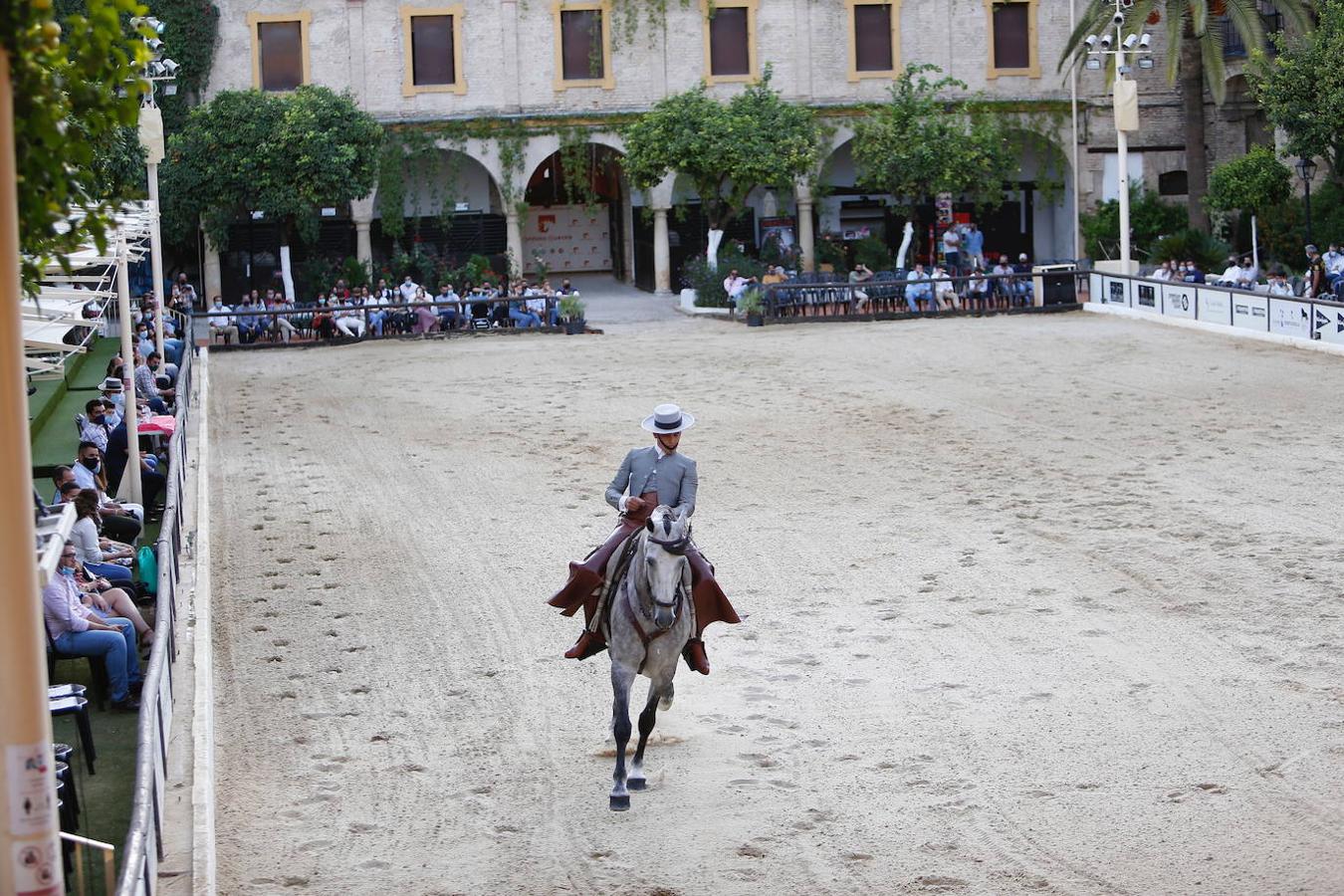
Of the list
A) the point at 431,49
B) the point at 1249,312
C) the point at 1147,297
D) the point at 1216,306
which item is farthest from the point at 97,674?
the point at 431,49

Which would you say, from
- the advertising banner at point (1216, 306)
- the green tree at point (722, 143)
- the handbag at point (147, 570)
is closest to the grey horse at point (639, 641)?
the handbag at point (147, 570)

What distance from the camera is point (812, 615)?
1415cm

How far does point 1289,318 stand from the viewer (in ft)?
96.9

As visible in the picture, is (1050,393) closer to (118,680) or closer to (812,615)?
(812,615)

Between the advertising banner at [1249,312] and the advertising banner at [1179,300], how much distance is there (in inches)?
55.9

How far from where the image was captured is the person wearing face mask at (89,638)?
1150 cm

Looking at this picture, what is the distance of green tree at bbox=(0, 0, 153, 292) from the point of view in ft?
19.7

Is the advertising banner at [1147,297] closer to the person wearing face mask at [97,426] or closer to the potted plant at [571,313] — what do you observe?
the potted plant at [571,313]

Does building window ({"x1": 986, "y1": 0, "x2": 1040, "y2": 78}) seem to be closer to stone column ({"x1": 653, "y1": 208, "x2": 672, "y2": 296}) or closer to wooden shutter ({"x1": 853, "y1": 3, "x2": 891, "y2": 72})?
wooden shutter ({"x1": 853, "y1": 3, "x2": 891, "y2": 72})

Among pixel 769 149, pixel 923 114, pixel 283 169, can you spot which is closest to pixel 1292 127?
pixel 923 114

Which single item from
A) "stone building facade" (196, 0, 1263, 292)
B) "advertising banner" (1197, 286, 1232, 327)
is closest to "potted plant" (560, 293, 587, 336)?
"stone building facade" (196, 0, 1263, 292)

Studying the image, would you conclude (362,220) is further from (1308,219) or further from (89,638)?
(89,638)

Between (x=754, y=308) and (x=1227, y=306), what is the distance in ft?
32.0

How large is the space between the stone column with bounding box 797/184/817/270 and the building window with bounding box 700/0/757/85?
3.19 meters
